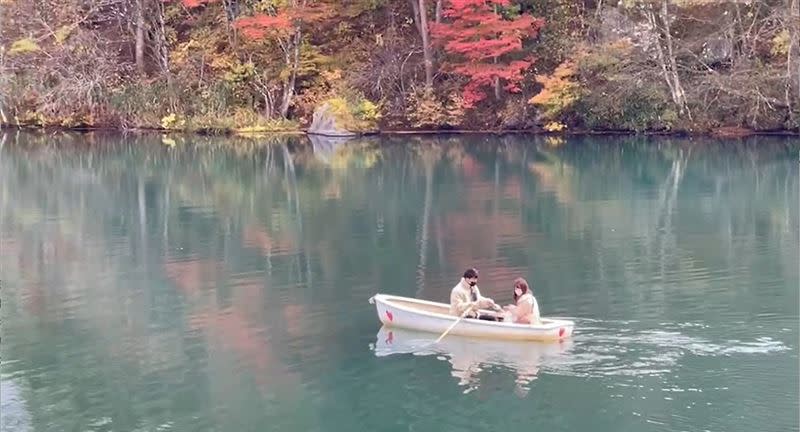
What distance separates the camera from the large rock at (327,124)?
154ft

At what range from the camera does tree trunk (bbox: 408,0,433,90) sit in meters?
46.6

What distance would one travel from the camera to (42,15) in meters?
49.6

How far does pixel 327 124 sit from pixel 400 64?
454 centimetres

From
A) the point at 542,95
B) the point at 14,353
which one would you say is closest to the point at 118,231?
the point at 14,353

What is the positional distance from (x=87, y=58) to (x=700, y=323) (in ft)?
134

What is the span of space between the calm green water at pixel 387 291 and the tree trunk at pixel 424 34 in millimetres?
14145

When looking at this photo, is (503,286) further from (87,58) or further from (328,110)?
(87,58)

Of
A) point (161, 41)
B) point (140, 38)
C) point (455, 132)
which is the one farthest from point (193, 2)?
point (455, 132)

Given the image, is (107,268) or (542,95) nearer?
(107,268)

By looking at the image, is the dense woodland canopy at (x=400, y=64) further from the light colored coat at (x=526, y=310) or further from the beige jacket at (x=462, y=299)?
the light colored coat at (x=526, y=310)

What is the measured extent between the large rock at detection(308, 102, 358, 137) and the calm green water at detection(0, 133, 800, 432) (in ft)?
42.7

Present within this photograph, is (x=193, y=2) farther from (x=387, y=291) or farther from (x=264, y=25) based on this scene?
(x=387, y=291)

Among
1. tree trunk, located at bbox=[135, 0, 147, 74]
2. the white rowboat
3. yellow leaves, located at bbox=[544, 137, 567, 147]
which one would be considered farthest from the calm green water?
tree trunk, located at bbox=[135, 0, 147, 74]

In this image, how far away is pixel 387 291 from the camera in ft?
57.4
